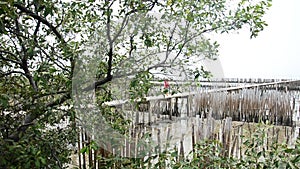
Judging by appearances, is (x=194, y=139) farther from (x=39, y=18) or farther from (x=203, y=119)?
(x=39, y=18)

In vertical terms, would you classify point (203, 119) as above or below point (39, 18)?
below

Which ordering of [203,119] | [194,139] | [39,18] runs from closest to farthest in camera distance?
[39,18]
[194,139]
[203,119]

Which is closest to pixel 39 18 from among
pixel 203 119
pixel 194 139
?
pixel 194 139

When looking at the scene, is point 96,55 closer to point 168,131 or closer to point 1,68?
point 1,68

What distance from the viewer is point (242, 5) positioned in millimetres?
1273

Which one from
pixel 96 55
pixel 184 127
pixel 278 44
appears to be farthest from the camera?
pixel 278 44

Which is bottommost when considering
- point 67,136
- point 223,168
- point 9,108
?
point 223,168

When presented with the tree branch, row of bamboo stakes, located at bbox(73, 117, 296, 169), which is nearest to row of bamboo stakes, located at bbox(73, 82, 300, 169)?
row of bamboo stakes, located at bbox(73, 117, 296, 169)

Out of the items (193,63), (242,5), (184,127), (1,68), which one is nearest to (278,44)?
(184,127)

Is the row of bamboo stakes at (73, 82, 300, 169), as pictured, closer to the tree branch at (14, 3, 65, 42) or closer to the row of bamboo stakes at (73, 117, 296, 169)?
the row of bamboo stakes at (73, 117, 296, 169)

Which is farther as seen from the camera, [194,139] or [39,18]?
[194,139]

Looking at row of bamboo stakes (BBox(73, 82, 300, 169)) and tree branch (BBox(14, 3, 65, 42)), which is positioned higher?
tree branch (BBox(14, 3, 65, 42))

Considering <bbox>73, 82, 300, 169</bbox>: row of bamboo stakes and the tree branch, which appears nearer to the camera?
the tree branch

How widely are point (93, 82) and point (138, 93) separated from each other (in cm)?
16
